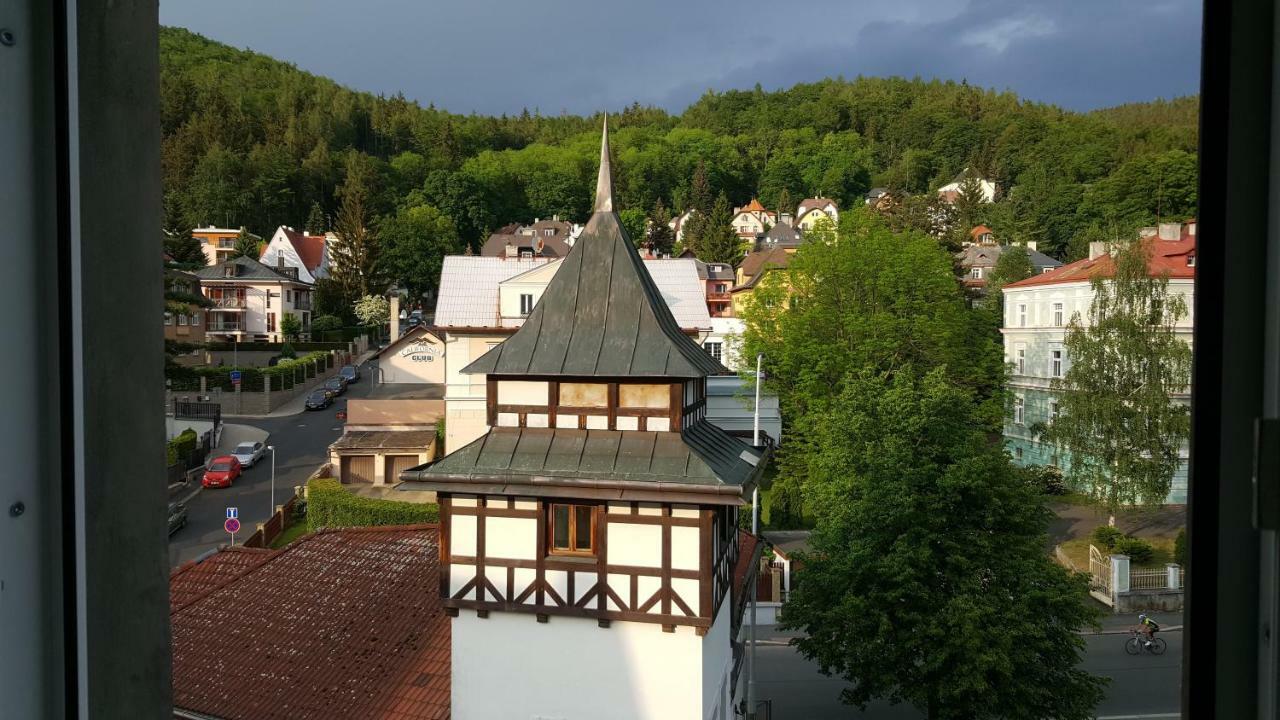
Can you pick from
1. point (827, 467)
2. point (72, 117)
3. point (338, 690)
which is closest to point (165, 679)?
point (72, 117)

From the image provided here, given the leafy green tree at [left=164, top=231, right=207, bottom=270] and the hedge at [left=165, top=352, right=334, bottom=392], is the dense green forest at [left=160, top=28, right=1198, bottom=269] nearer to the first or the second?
the leafy green tree at [left=164, top=231, right=207, bottom=270]

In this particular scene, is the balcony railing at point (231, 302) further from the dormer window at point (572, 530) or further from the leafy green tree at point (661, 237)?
the dormer window at point (572, 530)

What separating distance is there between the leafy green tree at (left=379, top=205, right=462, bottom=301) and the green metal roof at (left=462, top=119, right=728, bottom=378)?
5276 cm

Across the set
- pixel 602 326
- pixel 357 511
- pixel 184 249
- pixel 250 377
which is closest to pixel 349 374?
pixel 250 377

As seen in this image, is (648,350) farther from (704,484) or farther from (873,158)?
(873,158)

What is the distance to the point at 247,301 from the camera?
4669cm

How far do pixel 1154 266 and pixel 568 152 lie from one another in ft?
233

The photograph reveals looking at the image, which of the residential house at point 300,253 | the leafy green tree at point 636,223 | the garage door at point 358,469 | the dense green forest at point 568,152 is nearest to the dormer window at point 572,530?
the garage door at point 358,469

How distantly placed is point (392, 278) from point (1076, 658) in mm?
54560

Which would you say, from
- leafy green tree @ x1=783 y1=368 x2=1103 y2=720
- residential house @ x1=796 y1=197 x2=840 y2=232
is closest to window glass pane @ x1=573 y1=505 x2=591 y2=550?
leafy green tree @ x1=783 y1=368 x2=1103 y2=720

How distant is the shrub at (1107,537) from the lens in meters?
21.7

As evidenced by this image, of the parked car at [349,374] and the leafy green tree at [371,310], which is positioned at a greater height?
the leafy green tree at [371,310]

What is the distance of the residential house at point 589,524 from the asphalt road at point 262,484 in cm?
1148

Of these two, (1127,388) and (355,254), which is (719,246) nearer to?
(355,254)
